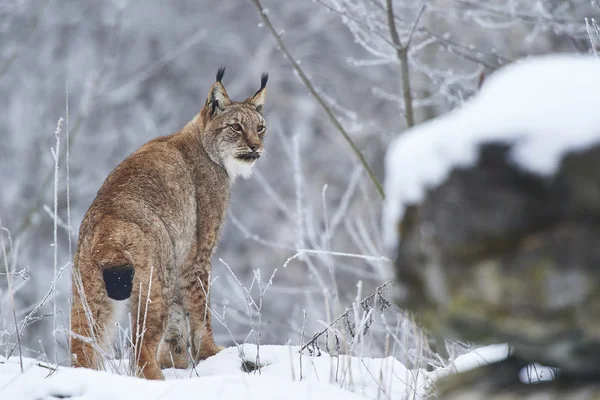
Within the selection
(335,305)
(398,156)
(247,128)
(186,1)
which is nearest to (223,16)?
(186,1)

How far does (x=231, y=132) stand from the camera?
5.14m

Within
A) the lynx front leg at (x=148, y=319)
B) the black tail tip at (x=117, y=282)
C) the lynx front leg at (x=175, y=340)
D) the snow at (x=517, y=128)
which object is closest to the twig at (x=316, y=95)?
the lynx front leg at (x=148, y=319)

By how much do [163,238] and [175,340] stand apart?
3.17 ft

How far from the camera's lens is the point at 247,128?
5184mm

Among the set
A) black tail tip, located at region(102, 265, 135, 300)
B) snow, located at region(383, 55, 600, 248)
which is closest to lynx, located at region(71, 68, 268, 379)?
black tail tip, located at region(102, 265, 135, 300)

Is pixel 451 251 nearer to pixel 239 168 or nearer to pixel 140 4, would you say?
pixel 239 168

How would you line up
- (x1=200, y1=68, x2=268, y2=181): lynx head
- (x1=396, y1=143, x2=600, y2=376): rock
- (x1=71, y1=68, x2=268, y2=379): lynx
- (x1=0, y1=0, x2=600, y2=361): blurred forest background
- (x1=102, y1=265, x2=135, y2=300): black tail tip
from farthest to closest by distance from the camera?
(x1=0, y1=0, x2=600, y2=361): blurred forest background < (x1=200, y1=68, x2=268, y2=181): lynx head < (x1=71, y1=68, x2=268, y2=379): lynx < (x1=102, y1=265, x2=135, y2=300): black tail tip < (x1=396, y1=143, x2=600, y2=376): rock

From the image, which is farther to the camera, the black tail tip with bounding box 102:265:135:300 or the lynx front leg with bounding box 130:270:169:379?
the lynx front leg with bounding box 130:270:169:379

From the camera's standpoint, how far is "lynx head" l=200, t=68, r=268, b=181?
5070 millimetres

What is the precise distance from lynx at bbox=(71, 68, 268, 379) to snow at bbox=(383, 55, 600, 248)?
1.36m

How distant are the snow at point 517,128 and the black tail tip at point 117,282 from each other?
175cm

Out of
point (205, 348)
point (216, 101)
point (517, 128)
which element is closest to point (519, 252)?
point (517, 128)

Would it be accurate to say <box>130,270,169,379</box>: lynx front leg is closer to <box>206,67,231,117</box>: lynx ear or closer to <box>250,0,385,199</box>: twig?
<box>250,0,385,199</box>: twig

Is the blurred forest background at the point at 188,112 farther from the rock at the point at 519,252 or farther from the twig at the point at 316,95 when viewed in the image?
the rock at the point at 519,252
